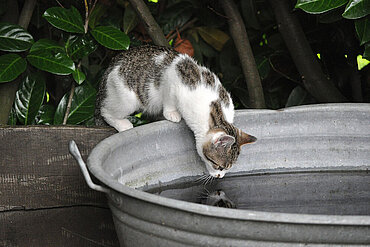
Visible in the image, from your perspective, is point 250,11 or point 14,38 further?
point 250,11

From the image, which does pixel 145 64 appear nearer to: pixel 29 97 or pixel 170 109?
pixel 170 109

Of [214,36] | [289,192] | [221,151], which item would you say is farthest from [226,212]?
[214,36]

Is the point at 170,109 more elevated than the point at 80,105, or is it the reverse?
the point at 170,109

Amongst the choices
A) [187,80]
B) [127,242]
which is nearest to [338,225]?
[127,242]

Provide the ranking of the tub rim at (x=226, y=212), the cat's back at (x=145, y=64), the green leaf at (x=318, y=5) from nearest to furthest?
the tub rim at (x=226, y=212), the green leaf at (x=318, y=5), the cat's back at (x=145, y=64)

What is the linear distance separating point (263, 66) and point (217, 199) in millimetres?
1305

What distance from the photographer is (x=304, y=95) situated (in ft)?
9.34

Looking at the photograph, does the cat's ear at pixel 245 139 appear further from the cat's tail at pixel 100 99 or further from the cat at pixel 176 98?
the cat's tail at pixel 100 99

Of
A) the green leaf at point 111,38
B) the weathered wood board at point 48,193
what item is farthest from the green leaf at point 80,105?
the weathered wood board at point 48,193

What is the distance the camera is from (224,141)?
6.25ft

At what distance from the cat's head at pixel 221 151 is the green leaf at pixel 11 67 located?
84cm

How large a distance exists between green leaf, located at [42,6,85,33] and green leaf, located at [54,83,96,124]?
0.27 meters

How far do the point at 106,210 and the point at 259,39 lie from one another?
51.2 inches

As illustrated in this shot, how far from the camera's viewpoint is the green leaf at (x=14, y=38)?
2.36 metres
